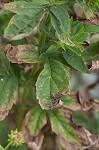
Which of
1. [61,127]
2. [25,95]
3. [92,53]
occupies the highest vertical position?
[92,53]

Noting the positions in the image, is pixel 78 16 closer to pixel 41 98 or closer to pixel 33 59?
pixel 33 59

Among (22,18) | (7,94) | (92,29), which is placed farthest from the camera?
(7,94)

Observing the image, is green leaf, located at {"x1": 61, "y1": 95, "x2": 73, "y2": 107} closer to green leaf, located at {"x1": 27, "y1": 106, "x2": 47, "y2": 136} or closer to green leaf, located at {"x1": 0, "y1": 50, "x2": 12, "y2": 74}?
green leaf, located at {"x1": 27, "y1": 106, "x2": 47, "y2": 136}

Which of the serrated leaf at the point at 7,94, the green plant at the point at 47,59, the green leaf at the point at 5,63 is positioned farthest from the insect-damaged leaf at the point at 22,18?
the serrated leaf at the point at 7,94

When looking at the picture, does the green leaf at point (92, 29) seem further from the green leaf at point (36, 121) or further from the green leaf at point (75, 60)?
the green leaf at point (36, 121)

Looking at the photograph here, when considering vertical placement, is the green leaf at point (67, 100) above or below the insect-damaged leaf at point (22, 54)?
below

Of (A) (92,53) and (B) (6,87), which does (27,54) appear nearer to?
(B) (6,87)

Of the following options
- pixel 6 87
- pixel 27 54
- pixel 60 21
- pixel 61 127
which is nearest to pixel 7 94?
pixel 6 87

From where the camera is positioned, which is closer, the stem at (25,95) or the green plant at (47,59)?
the green plant at (47,59)
